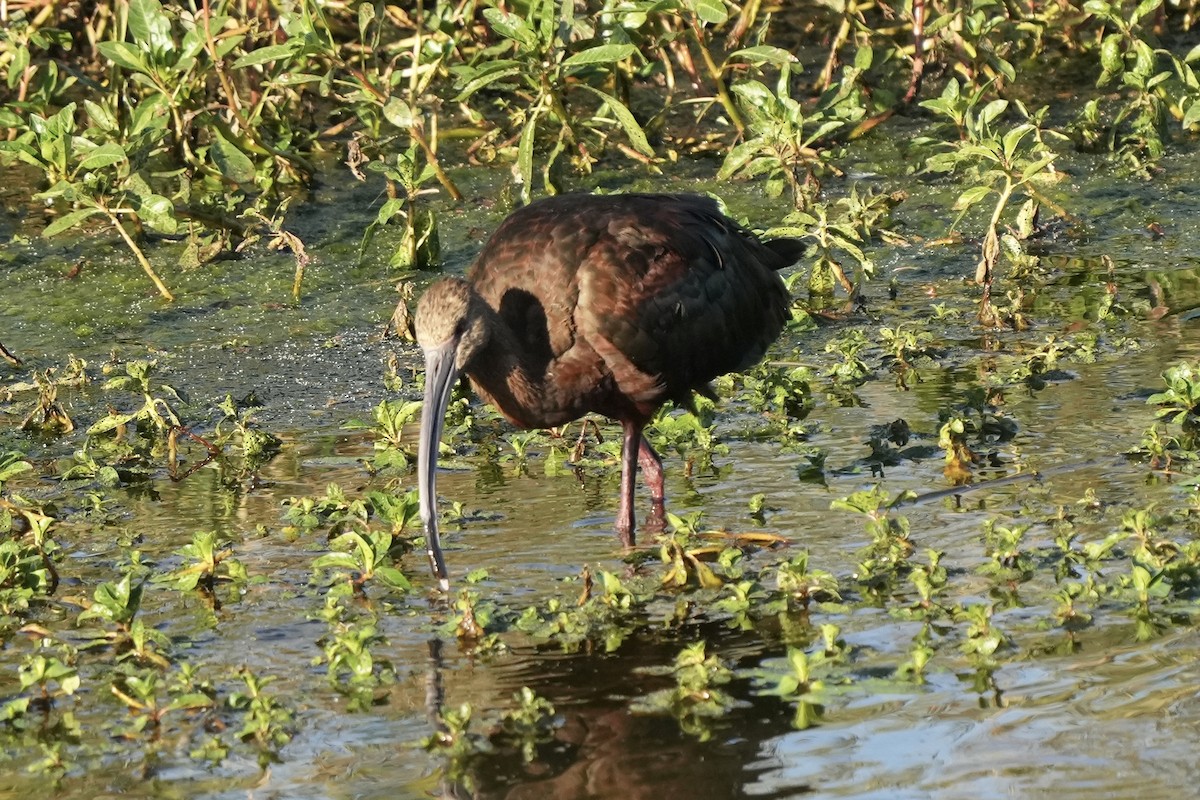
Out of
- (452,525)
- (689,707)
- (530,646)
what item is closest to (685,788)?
(689,707)

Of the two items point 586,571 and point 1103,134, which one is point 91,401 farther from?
point 1103,134

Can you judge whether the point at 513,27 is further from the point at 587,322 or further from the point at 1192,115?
the point at 1192,115

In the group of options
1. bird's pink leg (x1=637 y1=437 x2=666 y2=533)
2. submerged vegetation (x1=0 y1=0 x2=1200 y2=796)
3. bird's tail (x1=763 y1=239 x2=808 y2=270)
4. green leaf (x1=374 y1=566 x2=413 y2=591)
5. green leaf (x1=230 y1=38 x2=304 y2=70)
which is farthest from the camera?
green leaf (x1=230 y1=38 x2=304 y2=70)

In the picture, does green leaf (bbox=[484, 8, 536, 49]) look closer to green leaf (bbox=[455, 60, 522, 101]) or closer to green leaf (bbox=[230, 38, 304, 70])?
green leaf (bbox=[455, 60, 522, 101])

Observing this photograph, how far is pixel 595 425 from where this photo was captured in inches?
255

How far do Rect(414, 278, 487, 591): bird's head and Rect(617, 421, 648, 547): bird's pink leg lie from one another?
590 mm

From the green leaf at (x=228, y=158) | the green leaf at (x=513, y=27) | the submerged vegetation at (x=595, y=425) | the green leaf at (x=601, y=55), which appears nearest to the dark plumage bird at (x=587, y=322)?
the submerged vegetation at (x=595, y=425)

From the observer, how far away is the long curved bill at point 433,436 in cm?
495

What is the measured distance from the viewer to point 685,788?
12.4 feet

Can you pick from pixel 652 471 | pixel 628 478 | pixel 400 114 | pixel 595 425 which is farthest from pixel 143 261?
pixel 628 478

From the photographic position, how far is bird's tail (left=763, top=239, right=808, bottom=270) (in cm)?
652

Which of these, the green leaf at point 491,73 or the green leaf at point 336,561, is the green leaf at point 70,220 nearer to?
the green leaf at point 491,73

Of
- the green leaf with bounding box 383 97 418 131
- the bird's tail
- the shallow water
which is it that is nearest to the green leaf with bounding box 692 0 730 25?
the shallow water

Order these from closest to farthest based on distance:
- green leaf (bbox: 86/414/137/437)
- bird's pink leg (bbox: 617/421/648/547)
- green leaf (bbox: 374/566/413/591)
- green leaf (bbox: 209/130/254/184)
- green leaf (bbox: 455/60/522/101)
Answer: green leaf (bbox: 374/566/413/591) < bird's pink leg (bbox: 617/421/648/547) < green leaf (bbox: 86/414/137/437) < green leaf (bbox: 455/60/522/101) < green leaf (bbox: 209/130/254/184)
